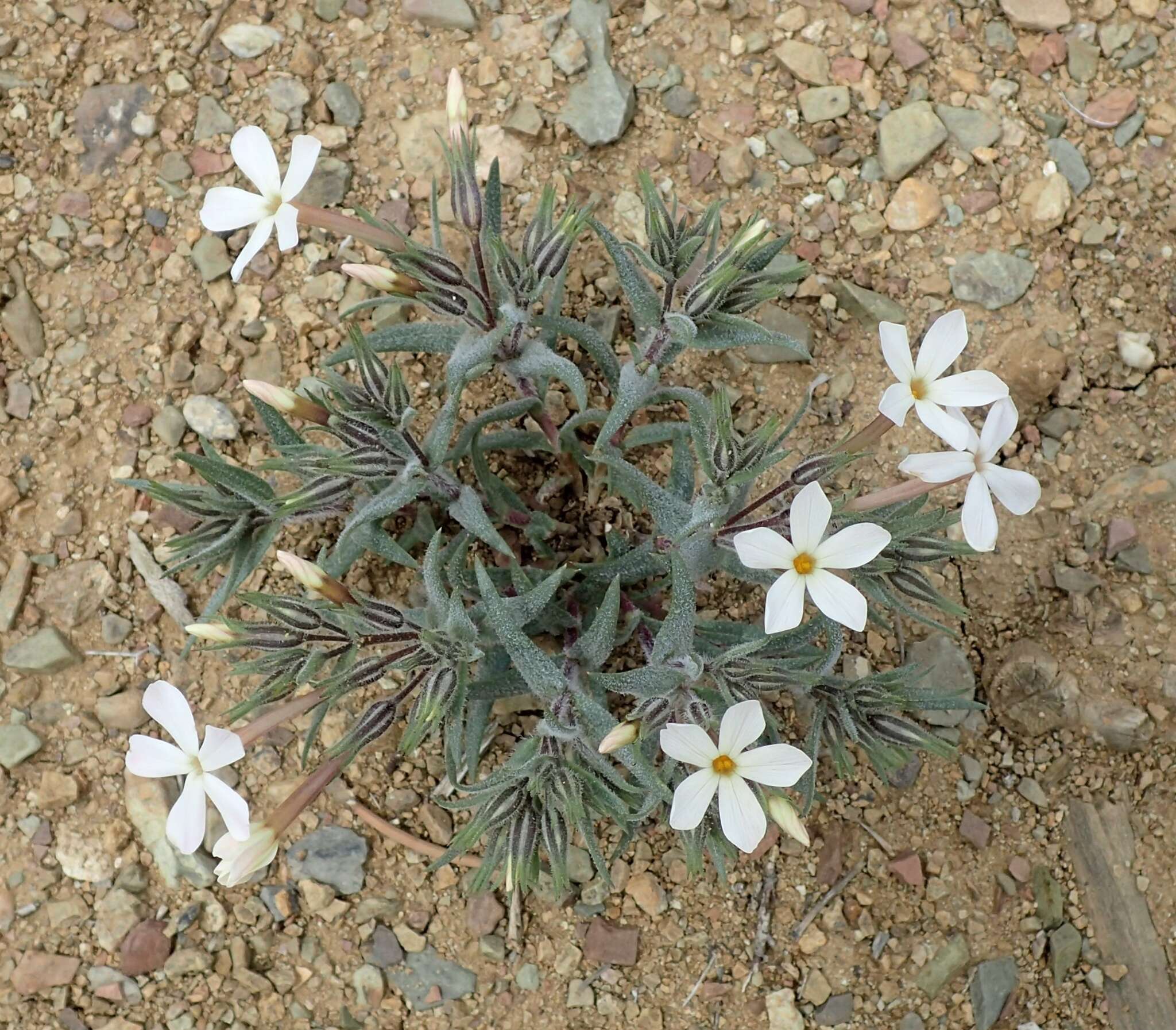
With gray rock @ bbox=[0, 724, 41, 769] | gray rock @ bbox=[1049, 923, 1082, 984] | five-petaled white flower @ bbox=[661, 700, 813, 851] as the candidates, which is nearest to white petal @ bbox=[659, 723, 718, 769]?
five-petaled white flower @ bbox=[661, 700, 813, 851]

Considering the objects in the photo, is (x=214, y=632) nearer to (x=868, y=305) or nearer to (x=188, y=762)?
(x=188, y=762)

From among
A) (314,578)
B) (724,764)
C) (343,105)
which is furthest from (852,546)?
(343,105)

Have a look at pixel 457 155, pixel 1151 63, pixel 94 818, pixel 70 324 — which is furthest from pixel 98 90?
pixel 1151 63

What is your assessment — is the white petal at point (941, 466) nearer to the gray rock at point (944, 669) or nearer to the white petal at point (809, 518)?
the white petal at point (809, 518)

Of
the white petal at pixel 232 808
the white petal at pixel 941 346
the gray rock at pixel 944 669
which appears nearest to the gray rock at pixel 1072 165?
the gray rock at pixel 944 669

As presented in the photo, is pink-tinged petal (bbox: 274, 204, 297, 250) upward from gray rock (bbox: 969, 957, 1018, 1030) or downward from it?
upward

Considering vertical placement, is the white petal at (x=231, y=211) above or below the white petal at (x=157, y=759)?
above

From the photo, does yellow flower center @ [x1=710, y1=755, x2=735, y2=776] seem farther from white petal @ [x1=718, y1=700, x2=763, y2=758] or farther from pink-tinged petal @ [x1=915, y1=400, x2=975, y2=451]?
pink-tinged petal @ [x1=915, y1=400, x2=975, y2=451]

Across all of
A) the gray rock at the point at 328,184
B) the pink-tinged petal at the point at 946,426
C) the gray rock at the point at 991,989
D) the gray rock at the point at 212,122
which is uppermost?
the gray rock at the point at 212,122
